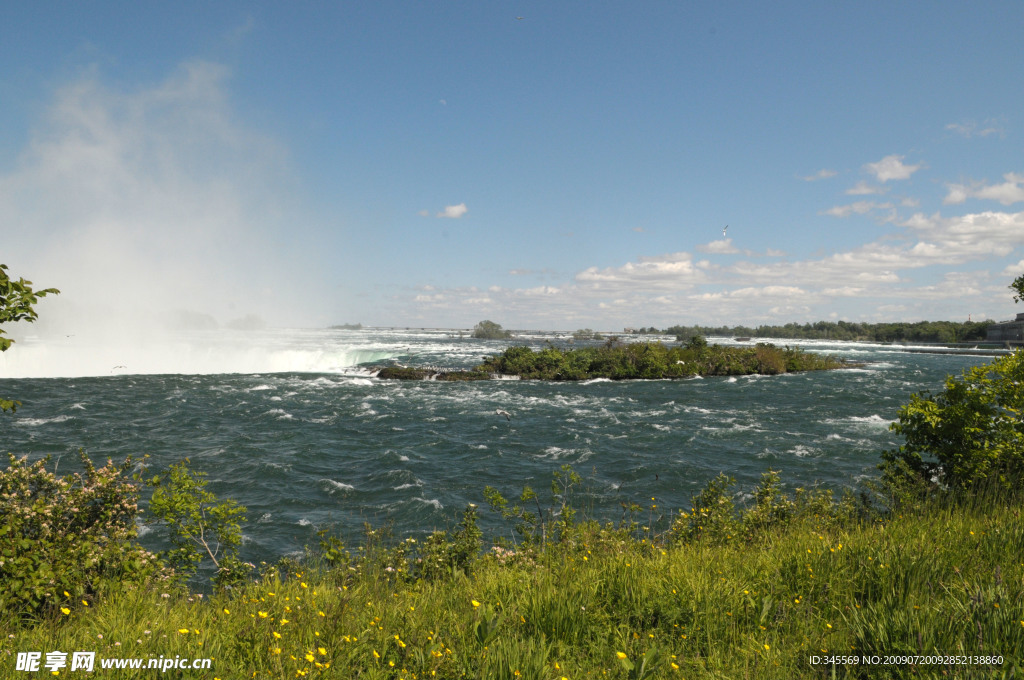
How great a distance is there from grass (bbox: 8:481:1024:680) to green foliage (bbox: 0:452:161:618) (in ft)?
0.89

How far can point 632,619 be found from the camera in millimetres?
4742

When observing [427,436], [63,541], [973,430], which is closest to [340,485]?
[427,436]

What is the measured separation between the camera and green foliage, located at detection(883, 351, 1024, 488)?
8898mm

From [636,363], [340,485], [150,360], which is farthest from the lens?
[150,360]

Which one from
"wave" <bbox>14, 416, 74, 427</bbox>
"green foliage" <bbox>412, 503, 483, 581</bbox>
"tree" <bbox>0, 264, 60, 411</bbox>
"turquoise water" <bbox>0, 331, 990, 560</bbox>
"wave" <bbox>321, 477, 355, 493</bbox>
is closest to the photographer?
"tree" <bbox>0, 264, 60, 411</bbox>

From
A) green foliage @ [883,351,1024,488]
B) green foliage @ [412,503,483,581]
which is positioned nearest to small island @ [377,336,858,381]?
green foliage @ [883,351,1024,488]

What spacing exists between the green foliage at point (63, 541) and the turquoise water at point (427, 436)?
5714 millimetres

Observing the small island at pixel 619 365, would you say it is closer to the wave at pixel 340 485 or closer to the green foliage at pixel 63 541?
the wave at pixel 340 485

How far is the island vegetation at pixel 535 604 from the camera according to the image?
3691 mm

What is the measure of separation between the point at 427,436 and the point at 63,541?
1923 cm

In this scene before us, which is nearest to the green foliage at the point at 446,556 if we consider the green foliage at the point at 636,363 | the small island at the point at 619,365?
the small island at the point at 619,365

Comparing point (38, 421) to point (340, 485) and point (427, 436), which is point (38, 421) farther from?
point (340, 485)

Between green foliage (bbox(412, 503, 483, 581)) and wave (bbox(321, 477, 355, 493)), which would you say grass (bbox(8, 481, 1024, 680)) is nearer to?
green foliage (bbox(412, 503, 483, 581))

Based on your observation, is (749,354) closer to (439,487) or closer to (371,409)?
(371,409)
